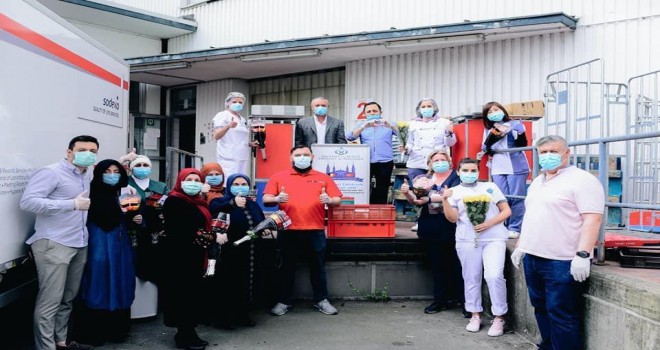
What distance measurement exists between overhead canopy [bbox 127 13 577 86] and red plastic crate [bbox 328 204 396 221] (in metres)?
3.77

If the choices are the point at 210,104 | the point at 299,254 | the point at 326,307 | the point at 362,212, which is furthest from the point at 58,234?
the point at 210,104

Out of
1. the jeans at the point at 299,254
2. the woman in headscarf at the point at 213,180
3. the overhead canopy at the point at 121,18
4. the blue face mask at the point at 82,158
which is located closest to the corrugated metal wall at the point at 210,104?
the overhead canopy at the point at 121,18

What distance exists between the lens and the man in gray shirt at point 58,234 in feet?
14.1

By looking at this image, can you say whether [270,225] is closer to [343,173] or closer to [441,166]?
[343,173]

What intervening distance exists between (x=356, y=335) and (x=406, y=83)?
6.35m

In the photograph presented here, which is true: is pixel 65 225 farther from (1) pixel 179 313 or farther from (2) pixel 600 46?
(2) pixel 600 46

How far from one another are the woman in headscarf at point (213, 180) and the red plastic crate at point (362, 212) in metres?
1.31

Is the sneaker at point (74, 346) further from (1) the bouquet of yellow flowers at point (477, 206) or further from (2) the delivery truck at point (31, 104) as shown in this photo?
(1) the bouquet of yellow flowers at point (477, 206)

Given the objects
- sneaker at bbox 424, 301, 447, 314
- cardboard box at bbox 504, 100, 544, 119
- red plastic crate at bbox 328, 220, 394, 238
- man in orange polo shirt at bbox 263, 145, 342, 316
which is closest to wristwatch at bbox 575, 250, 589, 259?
sneaker at bbox 424, 301, 447, 314

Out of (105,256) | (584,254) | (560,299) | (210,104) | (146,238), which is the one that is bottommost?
(560,299)

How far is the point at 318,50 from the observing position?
10297mm

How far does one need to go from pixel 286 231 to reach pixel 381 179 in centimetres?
172

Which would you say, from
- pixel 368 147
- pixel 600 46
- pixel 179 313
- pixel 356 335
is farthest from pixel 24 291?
pixel 600 46

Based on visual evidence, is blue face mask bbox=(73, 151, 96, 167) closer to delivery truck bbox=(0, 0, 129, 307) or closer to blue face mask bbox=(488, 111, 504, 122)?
delivery truck bbox=(0, 0, 129, 307)
